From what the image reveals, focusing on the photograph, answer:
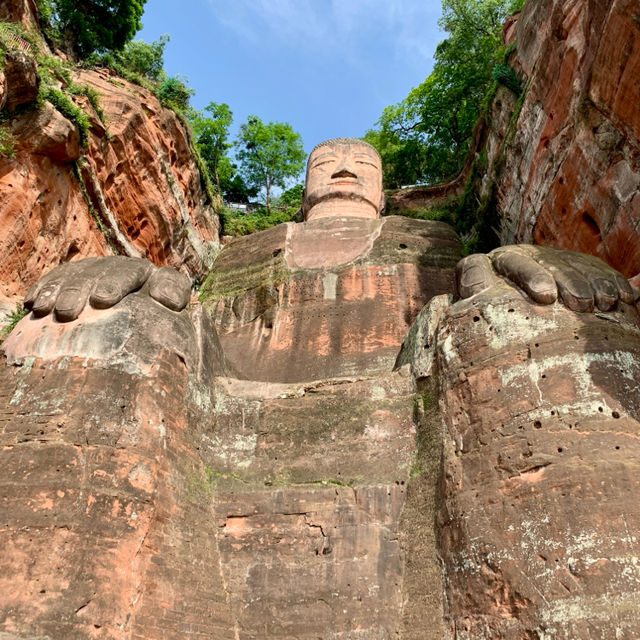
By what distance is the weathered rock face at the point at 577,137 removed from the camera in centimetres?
928

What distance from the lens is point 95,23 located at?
70.6 ft

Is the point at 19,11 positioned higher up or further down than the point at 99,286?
higher up

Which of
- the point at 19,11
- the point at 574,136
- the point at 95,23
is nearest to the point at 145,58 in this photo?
the point at 95,23

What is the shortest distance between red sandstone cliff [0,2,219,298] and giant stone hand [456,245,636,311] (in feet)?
23.9

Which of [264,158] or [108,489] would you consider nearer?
[108,489]

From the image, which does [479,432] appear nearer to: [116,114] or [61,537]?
[61,537]

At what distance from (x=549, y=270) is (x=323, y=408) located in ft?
10.3

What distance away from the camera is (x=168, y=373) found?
780 cm

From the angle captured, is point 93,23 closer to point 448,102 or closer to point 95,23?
point 95,23

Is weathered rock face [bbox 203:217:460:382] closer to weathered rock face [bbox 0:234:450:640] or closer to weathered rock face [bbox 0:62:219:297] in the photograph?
weathered rock face [bbox 0:62:219:297]

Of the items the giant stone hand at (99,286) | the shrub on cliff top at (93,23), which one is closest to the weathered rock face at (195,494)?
the giant stone hand at (99,286)

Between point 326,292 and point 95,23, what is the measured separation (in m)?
13.5

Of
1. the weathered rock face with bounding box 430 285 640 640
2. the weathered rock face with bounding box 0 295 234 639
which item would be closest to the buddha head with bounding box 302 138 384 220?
the weathered rock face with bounding box 430 285 640 640

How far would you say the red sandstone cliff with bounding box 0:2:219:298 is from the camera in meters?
11.4
